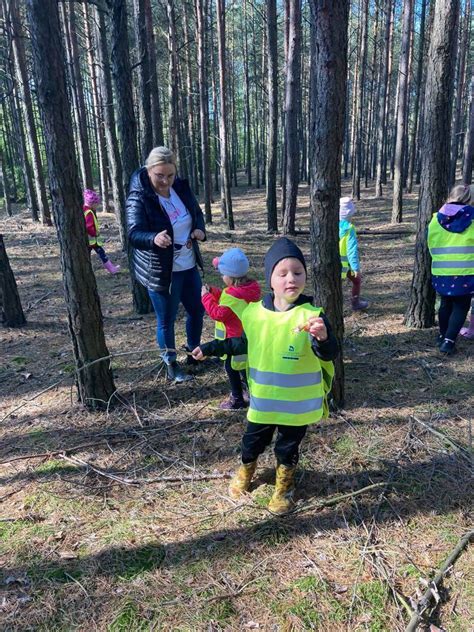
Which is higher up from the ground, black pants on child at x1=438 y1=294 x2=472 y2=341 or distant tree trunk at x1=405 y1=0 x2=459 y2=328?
distant tree trunk at x1=405 y1=0 x2=459 y2=328

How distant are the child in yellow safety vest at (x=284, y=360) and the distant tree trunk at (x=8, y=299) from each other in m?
4.54

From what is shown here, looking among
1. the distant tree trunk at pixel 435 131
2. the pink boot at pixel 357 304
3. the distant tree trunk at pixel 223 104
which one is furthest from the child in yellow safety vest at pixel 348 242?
the distant tree trunk at pixel 223 104

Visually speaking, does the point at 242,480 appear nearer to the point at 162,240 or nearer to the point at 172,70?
the point at 162,240

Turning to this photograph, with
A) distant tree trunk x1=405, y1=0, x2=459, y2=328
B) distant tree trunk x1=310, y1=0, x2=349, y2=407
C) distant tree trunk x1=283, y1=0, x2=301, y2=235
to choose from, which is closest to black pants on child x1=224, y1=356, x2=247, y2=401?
distant tree trunk x1=310, y1=0, x2=349, y2=407

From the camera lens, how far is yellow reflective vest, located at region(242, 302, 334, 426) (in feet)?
8.80

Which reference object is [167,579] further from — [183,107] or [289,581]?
[183,107]

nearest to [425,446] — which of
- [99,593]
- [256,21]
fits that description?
[99,593]

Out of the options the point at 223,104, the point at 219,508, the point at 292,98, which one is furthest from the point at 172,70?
the point at 219,508

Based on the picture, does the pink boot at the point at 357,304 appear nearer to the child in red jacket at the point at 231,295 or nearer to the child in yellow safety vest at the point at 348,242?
the child in yellow safety vest at the point at 348,242

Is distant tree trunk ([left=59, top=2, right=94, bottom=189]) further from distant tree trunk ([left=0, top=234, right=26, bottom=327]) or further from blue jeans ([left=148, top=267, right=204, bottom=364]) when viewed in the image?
blue jeans ([left=148, top=267, right=204, bottom=364])

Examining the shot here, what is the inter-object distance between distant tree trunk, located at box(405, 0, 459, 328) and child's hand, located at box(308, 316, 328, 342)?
3.76 metres

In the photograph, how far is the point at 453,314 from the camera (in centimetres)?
505

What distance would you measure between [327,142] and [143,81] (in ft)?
18.7

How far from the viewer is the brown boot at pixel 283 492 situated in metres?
2.96
